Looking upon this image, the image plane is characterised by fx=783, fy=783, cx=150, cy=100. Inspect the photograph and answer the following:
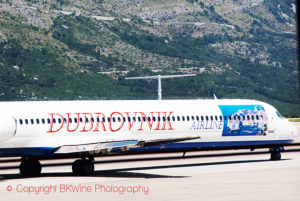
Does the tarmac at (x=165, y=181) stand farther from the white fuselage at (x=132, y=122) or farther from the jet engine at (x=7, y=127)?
the jet engine at (x=7, y=127)

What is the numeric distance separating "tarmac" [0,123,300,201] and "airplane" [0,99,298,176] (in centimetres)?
98

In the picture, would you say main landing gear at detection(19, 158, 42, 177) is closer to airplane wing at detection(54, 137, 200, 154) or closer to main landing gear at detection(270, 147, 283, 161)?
airplane wing at detection(54, 137, 200, 154)

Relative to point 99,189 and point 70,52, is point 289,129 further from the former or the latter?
point 70,52

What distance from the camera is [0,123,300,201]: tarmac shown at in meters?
23.9

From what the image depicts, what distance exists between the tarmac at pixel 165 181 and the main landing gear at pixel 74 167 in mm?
373

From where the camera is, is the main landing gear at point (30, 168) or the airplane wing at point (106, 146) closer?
the airplane wing at point (106, 146)

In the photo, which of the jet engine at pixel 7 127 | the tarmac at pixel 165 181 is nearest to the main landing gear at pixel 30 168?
the tarmac at pixel 165 181

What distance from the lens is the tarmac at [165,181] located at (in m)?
23.9

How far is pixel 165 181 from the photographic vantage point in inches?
1115

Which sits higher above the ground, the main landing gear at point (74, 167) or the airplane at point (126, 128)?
the airplane at point (126, 128)

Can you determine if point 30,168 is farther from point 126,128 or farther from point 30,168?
point 126,128

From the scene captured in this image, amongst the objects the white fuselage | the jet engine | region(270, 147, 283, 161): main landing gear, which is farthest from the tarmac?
the jet engine

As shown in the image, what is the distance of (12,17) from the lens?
18850 cm

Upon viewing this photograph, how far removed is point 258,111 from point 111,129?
9.05 meters
